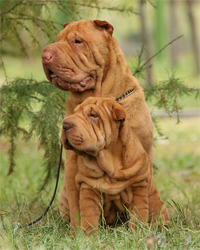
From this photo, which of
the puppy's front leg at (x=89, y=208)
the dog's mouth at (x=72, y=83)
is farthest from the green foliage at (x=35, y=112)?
the puppy's front leg at (x=89, y=208)

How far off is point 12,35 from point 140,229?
306 centimetres

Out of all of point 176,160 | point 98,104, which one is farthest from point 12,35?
point 176,160

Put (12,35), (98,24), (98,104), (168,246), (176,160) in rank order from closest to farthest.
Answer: (168,246) → (98,104) → (98,24) → (12,35) → (176,160)

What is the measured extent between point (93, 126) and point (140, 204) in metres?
0.75

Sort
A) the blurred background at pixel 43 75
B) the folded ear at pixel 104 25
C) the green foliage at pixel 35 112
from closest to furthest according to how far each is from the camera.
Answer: the folded ear at pixel 104 25
the green foliage at pixel 35 112
the blurred background at pixel 43 75

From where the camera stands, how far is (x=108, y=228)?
3514 millimetres

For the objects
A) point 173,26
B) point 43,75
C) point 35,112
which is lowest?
point 35,112

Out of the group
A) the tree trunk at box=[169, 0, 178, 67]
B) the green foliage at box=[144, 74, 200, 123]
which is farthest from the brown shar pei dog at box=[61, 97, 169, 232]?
the tree trunk at box=[169, 0, 178, 67]

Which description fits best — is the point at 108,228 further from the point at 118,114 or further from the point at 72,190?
the point at 118,114

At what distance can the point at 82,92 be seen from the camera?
12.0ft

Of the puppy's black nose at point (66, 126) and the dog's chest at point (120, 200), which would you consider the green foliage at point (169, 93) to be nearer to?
the dog's chest at point (120, 200)

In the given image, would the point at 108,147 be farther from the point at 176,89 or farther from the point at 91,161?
the point at 176,89

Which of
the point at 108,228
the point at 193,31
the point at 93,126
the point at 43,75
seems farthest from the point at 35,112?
the point at 193,31

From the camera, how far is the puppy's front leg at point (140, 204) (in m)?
3.47
